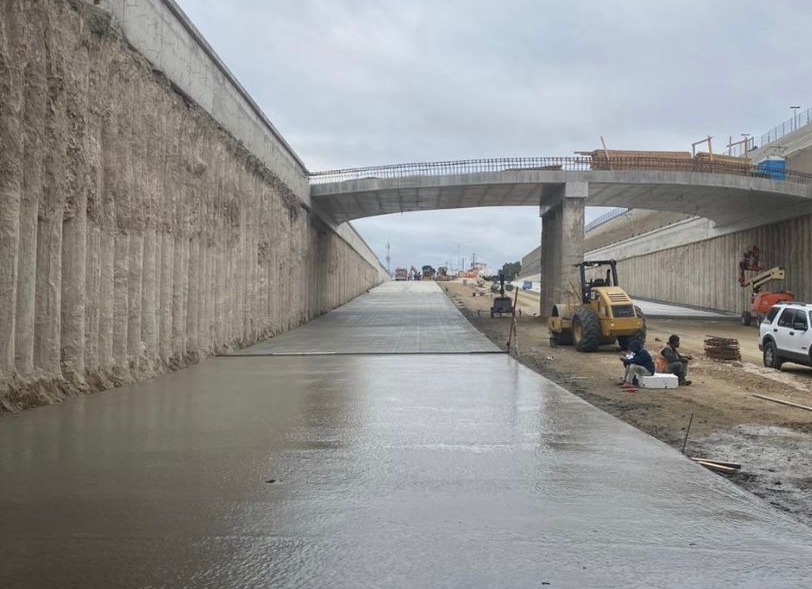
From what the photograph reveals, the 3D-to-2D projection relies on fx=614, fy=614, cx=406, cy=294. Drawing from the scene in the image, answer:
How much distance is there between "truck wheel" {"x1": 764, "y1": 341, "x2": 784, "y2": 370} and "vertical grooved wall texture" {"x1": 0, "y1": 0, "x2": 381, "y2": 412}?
14.3 m

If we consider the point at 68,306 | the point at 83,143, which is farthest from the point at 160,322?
the point at 83,143

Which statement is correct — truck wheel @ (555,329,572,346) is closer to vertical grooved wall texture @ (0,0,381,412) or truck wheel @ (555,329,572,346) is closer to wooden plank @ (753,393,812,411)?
wooden plank @ (753,393,812,411)

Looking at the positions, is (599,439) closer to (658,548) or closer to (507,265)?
(658,548)

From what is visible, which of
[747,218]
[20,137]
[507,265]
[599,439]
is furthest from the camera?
[507,265]

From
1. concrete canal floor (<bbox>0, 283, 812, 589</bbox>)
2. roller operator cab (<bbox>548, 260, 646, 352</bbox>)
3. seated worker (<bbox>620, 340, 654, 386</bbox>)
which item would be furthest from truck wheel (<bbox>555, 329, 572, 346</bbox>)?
concrete canal floor (<bbox>0, 283, 812, 589</bbox>)

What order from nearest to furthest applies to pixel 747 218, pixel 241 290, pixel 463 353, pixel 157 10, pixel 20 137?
pixel 20 137, pixel 157 10, pixel 463 353, pixel 241 290, pixel 747 218

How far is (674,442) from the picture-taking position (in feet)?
24.8

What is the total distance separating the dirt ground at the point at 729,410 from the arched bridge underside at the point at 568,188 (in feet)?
43.0

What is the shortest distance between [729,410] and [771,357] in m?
6.98

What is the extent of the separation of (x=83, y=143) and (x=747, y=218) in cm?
3913

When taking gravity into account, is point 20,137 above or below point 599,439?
above

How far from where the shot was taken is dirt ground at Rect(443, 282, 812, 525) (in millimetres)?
→ 6191

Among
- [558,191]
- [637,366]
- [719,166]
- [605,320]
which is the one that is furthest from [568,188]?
[637,366]

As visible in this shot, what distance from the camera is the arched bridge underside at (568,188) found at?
1242 inches
